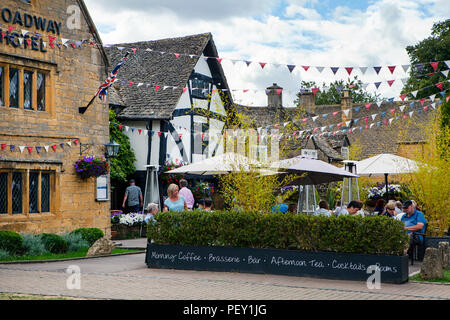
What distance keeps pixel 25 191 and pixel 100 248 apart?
2.85 m

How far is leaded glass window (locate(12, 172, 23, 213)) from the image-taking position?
599 inches

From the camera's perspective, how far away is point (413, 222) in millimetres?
12859

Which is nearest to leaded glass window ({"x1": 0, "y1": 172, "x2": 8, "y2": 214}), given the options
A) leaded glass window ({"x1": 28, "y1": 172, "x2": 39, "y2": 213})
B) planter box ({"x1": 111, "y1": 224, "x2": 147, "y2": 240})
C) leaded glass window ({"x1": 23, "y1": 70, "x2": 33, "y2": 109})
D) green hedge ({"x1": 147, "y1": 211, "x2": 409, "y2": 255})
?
leaded glass window ({"x1": 28, "y1": 172, "x2": 39, "y2": 213})

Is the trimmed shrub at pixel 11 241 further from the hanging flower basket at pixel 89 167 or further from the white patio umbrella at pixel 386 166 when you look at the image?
the white patio umbrella at pixel 386 166

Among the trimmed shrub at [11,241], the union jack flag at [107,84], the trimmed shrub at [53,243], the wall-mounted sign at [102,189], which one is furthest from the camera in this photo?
the wall-mounted sign at [102,189]

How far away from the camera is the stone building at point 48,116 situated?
15.0m

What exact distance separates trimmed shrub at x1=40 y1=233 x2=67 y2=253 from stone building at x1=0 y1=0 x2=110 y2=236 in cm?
88

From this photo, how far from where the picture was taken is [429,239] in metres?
12.8

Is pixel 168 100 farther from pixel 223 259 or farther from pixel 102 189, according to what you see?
pixel 223 259

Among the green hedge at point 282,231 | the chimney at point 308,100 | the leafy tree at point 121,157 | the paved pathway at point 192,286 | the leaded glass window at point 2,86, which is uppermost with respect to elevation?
the chimney at point 308,100

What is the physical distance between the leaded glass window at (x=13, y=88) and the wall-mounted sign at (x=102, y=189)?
375 centimetres

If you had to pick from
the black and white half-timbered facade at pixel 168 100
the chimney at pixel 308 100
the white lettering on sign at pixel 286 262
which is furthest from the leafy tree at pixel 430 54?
the white lettering on sign at pixel 286 262

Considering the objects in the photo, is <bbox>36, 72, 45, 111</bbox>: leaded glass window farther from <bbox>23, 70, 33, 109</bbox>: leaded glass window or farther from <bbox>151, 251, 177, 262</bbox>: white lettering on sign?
<bbox>151, 251, 177, 262</bbox>: white lettering on sign
